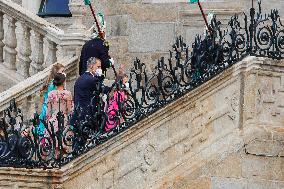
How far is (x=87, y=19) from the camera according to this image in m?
22.4

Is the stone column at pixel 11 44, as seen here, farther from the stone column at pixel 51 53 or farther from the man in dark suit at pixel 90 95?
the man in dark suit at pixel 90 95

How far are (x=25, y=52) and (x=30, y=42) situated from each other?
298 mm

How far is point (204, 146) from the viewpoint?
670 inches

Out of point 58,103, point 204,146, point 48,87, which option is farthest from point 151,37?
point 204,146

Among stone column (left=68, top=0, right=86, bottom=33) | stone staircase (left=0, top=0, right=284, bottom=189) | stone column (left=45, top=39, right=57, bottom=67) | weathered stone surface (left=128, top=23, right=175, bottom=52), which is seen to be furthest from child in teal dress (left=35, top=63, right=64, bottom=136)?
weathered stone surface (left=128, top=23, right=175, bottom=52)

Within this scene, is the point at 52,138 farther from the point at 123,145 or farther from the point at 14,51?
the point at 14,51

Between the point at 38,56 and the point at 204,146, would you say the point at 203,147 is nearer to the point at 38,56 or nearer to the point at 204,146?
the point at 204,146

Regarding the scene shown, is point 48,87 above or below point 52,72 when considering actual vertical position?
below

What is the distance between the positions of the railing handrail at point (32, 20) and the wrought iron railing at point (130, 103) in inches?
107

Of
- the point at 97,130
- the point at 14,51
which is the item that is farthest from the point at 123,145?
the point at 14,51

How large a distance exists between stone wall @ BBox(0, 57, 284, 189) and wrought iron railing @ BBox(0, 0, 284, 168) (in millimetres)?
109

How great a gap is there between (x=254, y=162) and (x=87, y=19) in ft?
19.3

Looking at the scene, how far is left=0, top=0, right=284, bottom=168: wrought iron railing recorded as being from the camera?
1588 centimetres

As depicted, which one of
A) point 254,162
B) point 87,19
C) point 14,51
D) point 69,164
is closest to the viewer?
point 69,164
